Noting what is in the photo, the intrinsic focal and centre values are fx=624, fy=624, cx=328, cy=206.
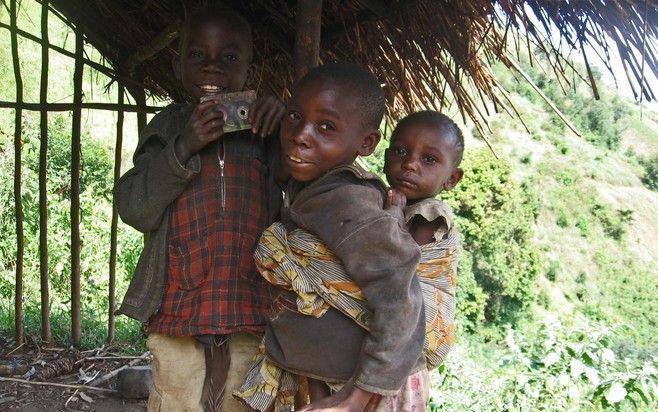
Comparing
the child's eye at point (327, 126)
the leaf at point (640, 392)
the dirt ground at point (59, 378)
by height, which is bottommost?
the dirt ground at point (59, 378)

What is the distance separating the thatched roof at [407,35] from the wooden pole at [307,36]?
11.1 inches

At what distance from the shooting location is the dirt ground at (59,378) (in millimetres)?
3109

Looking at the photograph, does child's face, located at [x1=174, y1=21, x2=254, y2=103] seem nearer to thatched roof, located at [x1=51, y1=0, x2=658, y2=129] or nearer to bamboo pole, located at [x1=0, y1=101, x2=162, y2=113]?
thatched roof, located at [x1=51, y1=0, x2=658, y2=129]

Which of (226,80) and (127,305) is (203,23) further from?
(127,305)

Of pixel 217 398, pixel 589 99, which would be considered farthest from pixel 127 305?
pixel 589 99

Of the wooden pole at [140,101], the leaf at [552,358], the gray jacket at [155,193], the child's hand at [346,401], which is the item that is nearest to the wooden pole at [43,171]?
the wooden pole at [140,101]

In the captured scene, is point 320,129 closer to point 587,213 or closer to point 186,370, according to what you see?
point 186,370

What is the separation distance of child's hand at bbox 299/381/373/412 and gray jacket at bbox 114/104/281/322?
0.54 meters

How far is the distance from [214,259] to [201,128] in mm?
331

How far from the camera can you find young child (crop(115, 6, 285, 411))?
148 centimetres

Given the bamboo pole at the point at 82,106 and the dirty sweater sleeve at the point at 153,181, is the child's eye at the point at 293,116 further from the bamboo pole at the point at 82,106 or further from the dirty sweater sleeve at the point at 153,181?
the bamboo pole at the point at 82,106

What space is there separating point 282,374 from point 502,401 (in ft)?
8.62

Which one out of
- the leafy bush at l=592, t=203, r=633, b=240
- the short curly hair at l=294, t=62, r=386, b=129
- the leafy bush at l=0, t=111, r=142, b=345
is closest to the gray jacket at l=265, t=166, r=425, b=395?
the short curly hair at l=294, t=62, r=386, b=129

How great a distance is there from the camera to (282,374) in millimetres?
1365
